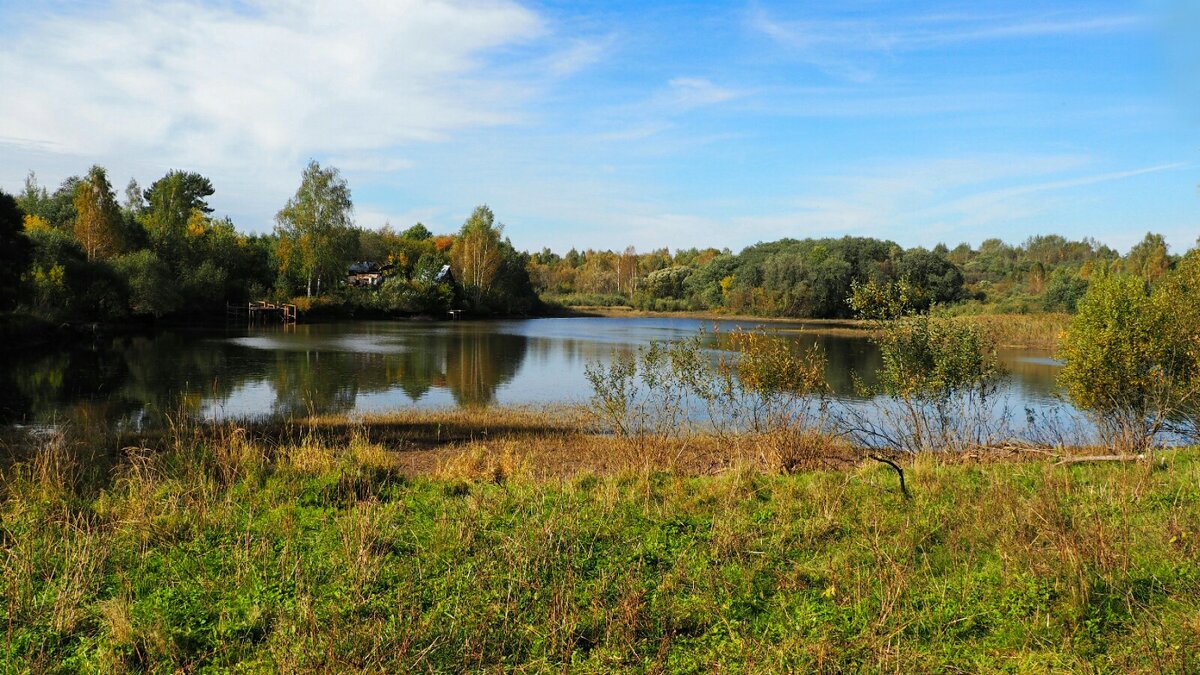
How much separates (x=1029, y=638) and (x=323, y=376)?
26411 millimetres

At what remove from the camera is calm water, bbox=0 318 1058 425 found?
2038cm

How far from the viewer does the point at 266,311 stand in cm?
6525

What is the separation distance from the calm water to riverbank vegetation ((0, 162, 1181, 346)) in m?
5.19

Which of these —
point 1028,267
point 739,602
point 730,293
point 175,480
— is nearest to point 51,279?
point 175,480

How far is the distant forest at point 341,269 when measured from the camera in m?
43.3

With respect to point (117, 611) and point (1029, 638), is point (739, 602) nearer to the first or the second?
point (1029, 638)

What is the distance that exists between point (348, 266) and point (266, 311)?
34.6 ft

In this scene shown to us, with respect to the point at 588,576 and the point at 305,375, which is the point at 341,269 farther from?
the point at 588,576

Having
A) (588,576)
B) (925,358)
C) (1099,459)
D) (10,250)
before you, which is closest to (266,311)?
(10,250)

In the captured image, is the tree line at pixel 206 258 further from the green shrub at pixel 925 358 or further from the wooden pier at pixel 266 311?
the green shrub at pixel 925 358

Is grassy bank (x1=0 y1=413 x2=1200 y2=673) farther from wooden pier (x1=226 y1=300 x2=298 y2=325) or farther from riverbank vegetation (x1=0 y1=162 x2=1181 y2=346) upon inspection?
wooden pier (x1=226 y1=300 x2=298 y2=325)

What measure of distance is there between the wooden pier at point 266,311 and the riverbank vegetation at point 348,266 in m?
1.59

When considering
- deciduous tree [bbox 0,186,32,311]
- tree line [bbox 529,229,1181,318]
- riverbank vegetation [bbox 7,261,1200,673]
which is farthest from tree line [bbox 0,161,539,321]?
riverbank vegetation [bbox 7,261,1200,673]

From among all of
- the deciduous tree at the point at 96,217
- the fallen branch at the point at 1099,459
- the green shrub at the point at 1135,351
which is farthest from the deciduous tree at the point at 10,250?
the green shrub at the point at 1135,351
